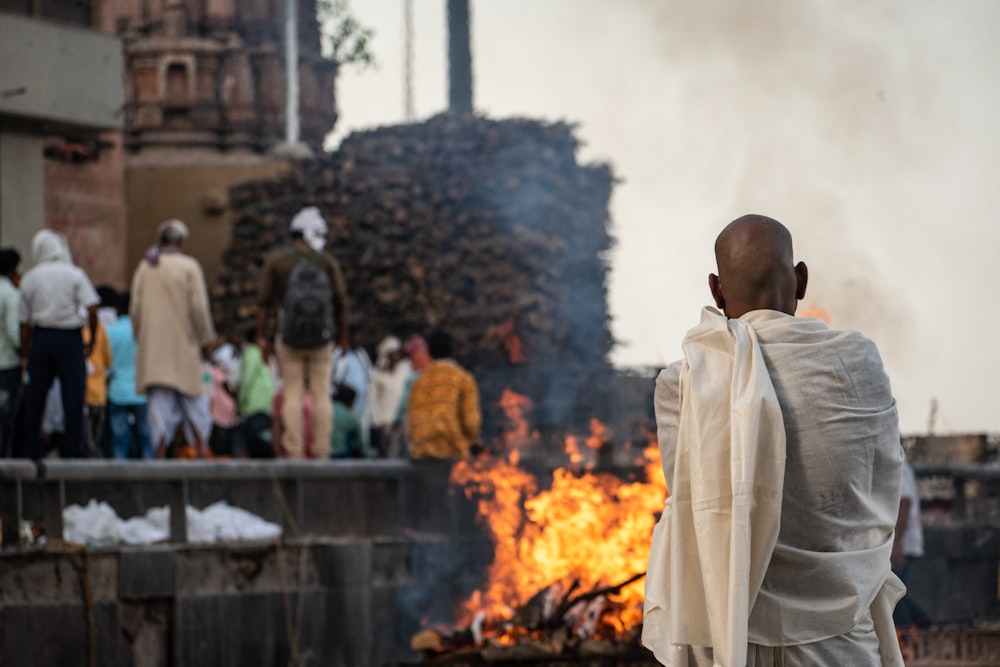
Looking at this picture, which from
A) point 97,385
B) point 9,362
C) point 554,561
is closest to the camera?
point 554,561

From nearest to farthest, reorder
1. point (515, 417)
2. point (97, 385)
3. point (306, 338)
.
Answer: point (306, 338) < point (97, 385) < point (515, 417)

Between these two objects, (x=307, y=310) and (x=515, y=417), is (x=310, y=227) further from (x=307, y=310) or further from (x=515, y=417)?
(x=515, y=417)

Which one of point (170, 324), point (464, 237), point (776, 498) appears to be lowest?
point (776, 498)

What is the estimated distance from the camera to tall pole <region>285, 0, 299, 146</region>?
30.8 metres

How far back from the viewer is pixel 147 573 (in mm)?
10234

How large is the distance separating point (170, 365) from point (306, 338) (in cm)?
108

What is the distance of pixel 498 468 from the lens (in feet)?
40.6

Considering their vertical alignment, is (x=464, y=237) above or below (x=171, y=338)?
above

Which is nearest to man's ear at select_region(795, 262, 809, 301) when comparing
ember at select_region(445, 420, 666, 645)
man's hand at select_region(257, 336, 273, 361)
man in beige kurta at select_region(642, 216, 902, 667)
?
man in beige kurta at select_region(642, 216, 902, 667)

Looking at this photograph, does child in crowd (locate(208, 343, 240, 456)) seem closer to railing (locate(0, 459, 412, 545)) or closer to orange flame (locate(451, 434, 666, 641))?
railing (locate(0, 459, 412, 545))

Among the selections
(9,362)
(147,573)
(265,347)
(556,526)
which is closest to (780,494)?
(147,573)

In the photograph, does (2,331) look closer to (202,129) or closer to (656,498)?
(656,498)

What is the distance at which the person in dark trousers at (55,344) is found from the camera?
11.8m

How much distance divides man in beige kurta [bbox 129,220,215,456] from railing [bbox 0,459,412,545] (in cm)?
141
